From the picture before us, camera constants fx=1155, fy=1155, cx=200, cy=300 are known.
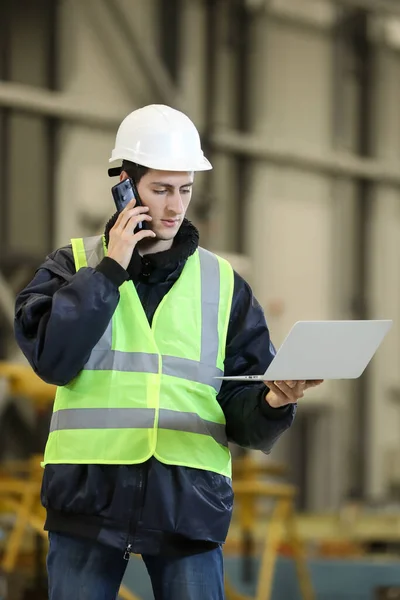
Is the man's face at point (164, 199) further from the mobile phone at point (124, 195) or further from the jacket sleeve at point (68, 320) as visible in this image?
the jacket sleeve at point (68, 320)

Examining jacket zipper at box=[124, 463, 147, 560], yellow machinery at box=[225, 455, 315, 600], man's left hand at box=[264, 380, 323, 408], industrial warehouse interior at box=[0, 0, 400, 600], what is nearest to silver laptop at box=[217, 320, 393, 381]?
man's left hand at box=[264, 380, 323, 408]

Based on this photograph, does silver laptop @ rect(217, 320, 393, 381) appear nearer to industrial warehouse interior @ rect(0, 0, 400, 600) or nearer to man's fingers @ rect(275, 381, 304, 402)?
man's fingers @ rect(275, 381, 304, 402)

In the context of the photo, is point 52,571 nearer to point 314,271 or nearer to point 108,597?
point 108,597

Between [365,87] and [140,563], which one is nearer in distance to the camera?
[140,563]

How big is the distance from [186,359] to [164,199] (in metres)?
0.39

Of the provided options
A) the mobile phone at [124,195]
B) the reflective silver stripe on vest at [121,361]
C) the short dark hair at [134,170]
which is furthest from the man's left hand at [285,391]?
the short dark hair at [134,170]

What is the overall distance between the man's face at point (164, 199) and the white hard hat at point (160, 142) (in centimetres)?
2

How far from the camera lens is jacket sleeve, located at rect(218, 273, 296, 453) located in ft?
9.20

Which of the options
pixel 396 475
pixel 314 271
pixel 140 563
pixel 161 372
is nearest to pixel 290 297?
pixel 314 271

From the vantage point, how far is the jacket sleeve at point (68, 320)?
258 cm

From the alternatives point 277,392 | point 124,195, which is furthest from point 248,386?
point 124,195

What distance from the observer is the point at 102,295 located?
262 centimetres

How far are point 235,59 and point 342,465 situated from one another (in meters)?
4.18

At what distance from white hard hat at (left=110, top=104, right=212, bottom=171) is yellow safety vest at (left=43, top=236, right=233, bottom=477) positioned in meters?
0.27
